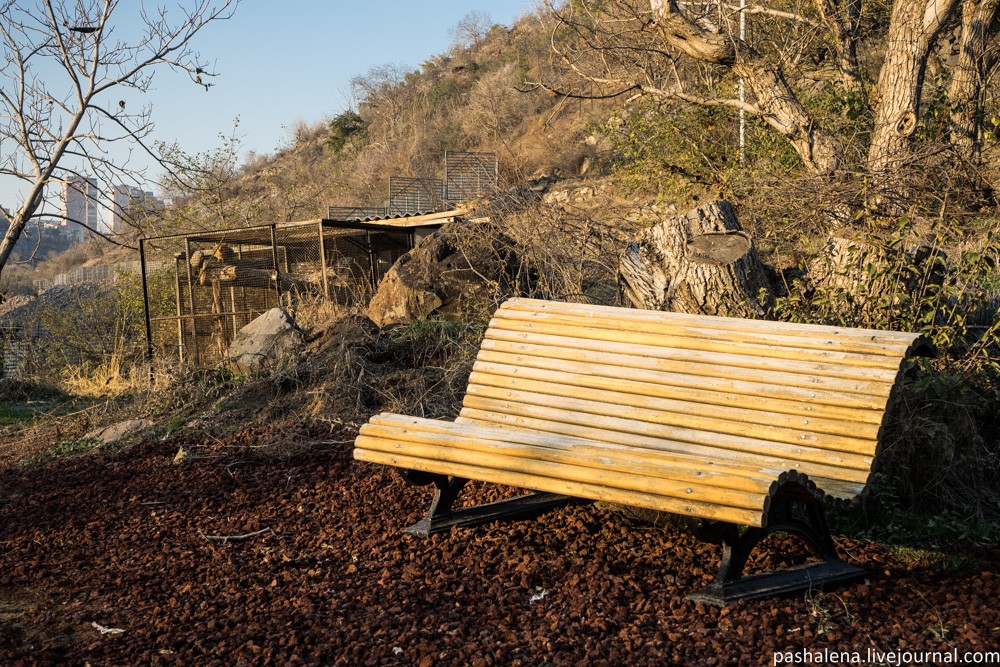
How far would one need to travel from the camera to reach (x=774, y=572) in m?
3.21

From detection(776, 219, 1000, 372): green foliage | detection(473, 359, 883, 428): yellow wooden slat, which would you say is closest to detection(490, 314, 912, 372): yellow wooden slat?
detection(473, 359, 883, 428): yellow wooden slat

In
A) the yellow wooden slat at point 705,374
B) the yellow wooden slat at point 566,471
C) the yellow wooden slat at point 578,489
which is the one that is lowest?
the yellow wooden slat at point 578,489

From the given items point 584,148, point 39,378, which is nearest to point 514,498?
point 39,378

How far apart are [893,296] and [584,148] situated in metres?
22.6

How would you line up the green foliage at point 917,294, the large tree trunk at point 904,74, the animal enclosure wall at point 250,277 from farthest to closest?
the animal enclosure wall at point 250,277
the large tree trunk at point 904,74
the green foliage at point 917,294

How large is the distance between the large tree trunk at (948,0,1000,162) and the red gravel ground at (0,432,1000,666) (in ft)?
20.3

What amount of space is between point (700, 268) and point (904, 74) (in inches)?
137

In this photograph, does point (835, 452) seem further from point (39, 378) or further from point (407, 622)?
point (39, 378)

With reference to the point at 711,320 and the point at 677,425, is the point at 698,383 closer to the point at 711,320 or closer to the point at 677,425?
the point at 677,425

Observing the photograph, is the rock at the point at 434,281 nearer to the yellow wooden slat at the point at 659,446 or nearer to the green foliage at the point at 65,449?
the green foliage at the point at 65,449

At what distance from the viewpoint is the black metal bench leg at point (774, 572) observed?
304cm

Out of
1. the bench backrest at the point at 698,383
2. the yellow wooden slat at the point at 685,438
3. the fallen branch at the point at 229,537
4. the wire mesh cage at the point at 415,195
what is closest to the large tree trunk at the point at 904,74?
the bench backrest at the point at 698,383

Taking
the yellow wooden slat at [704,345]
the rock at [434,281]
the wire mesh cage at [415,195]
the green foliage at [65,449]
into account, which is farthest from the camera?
the wire mesh cage at [415,195]

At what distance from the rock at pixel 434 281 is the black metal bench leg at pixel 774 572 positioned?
204 inches
